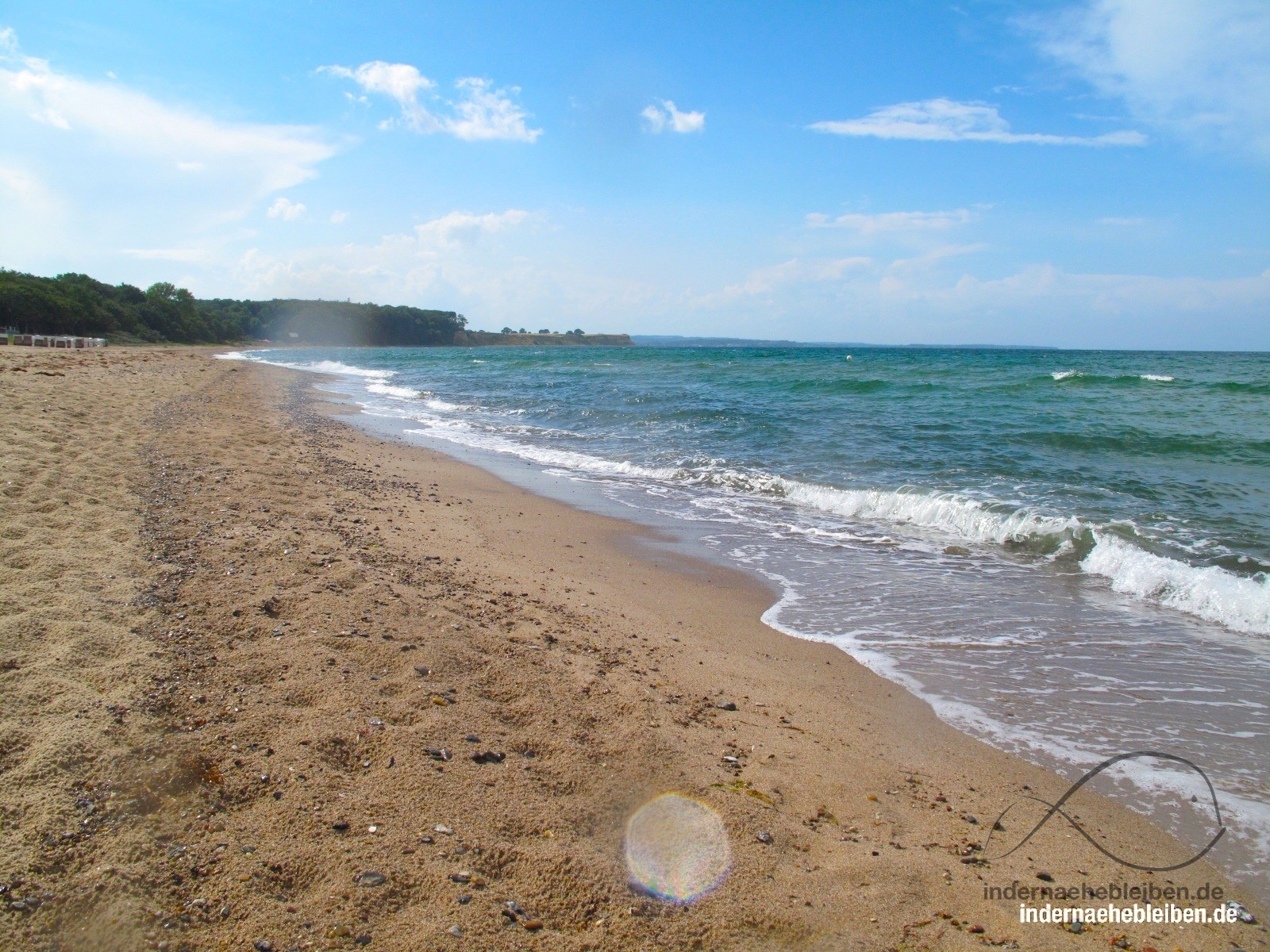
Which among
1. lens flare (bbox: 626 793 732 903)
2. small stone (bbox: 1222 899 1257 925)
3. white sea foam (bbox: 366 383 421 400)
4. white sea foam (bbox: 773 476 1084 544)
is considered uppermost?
white sea foam (bbox: 366 383 421 400)

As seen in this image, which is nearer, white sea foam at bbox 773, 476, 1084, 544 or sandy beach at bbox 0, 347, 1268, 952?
sandy beach at bbox 0, 347, 1268, 952

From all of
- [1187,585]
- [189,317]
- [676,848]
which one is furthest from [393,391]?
[189,317]

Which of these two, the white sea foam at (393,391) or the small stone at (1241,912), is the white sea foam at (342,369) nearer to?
the white sea foam at (393,391)

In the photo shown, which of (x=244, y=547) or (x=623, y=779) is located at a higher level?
(x=244, y=547)

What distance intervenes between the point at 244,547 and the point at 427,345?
128m

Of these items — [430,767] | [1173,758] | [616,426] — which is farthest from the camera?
[616,426]

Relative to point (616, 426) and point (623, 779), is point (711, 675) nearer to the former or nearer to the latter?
point (623, 779)

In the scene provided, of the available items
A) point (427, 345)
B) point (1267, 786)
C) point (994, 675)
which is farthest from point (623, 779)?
point (427, 345)

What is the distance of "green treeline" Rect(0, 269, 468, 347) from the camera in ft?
142

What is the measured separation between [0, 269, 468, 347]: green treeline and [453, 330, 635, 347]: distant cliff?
3.16 meters

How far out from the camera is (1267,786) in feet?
10.8

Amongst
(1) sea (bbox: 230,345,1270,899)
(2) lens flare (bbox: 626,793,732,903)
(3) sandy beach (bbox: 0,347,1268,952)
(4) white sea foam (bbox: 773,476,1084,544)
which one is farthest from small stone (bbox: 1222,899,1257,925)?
(4) white sea foam (bbox: 773,476,1084,544)

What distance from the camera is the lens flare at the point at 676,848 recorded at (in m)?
2.37

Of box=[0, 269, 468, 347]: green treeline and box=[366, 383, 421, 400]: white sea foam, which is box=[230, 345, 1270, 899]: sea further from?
box=[0, 269, 468, 347]: green treeline
